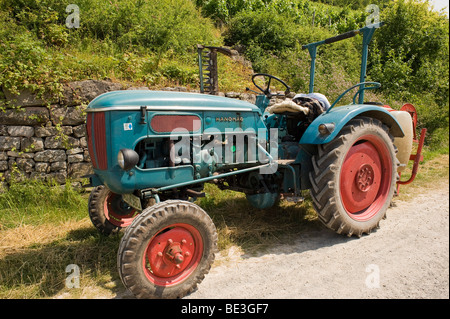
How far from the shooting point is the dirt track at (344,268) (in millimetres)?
2463

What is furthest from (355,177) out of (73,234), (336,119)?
(73,234)

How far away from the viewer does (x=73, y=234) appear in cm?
366

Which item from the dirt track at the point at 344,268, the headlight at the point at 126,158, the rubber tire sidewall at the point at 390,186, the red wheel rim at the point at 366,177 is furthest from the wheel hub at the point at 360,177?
the headlight at the point at 126,158

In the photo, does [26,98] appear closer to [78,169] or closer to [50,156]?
[50,156]

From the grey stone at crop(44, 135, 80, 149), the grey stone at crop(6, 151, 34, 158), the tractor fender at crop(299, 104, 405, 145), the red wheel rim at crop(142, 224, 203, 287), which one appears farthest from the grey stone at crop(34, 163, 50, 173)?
the tractor fender at crop(299, 104, 405, 145)

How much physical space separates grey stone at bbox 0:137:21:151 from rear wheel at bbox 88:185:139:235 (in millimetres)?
1741

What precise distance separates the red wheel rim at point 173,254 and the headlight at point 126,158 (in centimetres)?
55

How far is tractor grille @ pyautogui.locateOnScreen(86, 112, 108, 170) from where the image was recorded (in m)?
2.67

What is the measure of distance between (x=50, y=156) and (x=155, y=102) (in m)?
2.66

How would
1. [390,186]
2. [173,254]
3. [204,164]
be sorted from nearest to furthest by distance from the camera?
[173,254], [204,164], [390,186]

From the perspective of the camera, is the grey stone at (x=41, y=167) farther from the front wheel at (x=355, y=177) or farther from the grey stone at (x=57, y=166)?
the front wheel at (x=355, y=177)

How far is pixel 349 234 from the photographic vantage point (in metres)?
3.39

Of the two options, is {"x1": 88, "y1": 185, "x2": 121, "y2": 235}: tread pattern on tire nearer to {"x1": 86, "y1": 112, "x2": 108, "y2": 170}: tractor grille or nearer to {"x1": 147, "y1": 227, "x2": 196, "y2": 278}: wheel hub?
{"x1": 86, "y1": 112, "x2": 108, "y2": 170}: tractor grille
